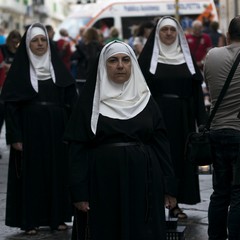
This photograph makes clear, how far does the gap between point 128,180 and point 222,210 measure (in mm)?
1500

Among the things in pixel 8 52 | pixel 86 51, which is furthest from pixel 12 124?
pixel 86 51

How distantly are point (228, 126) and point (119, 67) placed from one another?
4.46ft

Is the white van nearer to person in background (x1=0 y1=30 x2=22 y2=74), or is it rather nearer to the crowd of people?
person in background (x1=0 y1=30 x2=22 y2=74)

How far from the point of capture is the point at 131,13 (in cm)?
2784

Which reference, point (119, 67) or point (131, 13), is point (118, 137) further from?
point (131, 13)

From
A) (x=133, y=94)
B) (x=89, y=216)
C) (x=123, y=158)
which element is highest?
(x=133, y=94)

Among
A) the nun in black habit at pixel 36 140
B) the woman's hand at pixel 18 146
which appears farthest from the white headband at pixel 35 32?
the woman's hand at pixel 18 146

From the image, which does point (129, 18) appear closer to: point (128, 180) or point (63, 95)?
point (63, 95)

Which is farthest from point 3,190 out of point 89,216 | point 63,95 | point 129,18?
point 129,18

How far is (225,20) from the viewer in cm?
2872

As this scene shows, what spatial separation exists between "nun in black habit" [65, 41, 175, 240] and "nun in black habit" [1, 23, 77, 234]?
91.4 inches

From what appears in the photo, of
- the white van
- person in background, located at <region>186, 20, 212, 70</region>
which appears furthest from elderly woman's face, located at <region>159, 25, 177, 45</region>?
the white van

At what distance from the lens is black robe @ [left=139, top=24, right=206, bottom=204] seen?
7.86m

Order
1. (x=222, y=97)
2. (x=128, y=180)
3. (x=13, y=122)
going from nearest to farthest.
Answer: (x=128, y=180) < (x=222, y=97) < (x=13, y=122)
